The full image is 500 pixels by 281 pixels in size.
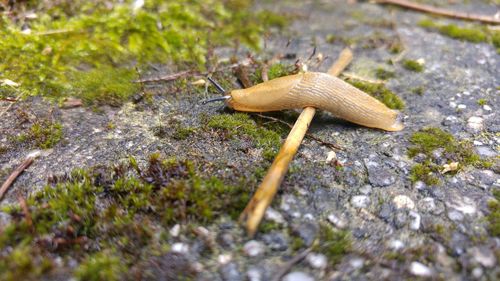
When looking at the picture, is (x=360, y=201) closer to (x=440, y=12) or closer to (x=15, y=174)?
(x=15, y=174)

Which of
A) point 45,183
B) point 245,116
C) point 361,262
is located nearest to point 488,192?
point 361,262

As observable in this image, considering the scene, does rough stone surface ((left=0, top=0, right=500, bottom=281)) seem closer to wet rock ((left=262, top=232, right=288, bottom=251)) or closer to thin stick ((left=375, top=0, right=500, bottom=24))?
wet rock ((left=262, top=232, right=288, bottom=251))

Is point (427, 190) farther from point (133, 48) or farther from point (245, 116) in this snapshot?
point (133, 48)

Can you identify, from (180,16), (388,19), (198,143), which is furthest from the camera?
(388,19)

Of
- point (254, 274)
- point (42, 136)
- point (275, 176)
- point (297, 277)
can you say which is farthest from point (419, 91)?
point (42, 136)

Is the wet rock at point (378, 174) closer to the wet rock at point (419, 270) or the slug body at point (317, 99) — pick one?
the slug body at point (317, 99)

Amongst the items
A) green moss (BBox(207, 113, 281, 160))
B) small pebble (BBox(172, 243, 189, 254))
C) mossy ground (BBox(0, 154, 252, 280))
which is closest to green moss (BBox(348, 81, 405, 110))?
green moss (BBox(207, 113, 281, 160))
